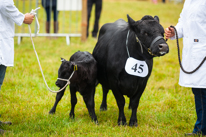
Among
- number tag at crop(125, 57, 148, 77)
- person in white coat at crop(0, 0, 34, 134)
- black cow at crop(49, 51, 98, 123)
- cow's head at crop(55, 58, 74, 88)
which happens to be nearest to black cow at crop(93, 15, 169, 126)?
number tag at crop(125, 57, 148, 77)

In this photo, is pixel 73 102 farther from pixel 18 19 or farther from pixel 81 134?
pixel 18 19

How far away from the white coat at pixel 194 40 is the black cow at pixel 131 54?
0.35 m

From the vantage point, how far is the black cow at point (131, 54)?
379 centimetres

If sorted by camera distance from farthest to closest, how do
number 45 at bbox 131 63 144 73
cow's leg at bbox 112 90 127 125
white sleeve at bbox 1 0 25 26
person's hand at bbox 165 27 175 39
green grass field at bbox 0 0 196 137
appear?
cow's leg at bbox 112 90 127 125 < green grass field at bbox 0 0 196 137 < number 45 at bbox 131 63 144 73 < person's hand at bbox 165 27 175 39 < white sleeve at bbox 1 0 25 26

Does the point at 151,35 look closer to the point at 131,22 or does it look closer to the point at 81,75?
the point at 131,22

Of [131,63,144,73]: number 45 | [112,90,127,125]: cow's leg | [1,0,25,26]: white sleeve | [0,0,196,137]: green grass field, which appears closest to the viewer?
[1,0,25,26]: white sleeve

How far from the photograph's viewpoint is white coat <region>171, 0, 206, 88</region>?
3.55 metres

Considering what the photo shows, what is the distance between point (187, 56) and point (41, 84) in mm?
3839

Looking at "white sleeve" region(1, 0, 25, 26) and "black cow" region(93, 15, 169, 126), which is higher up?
"white sleeve" region(1, 0, 25, 26)

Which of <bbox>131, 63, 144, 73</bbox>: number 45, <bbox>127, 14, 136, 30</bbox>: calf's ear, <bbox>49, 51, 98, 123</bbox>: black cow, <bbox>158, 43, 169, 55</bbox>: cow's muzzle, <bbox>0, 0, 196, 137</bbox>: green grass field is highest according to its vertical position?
<bbox>127, 14, 136, 30</bbox>: calf's ear

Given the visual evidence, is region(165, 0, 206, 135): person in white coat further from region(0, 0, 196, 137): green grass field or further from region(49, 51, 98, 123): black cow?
region(49, 51, 98, 123): black cow

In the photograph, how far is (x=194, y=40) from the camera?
361 cm

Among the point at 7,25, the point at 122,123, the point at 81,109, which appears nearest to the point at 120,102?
the point at 122,123

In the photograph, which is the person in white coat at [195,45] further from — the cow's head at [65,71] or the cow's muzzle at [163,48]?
the cow's head at [65,71]
